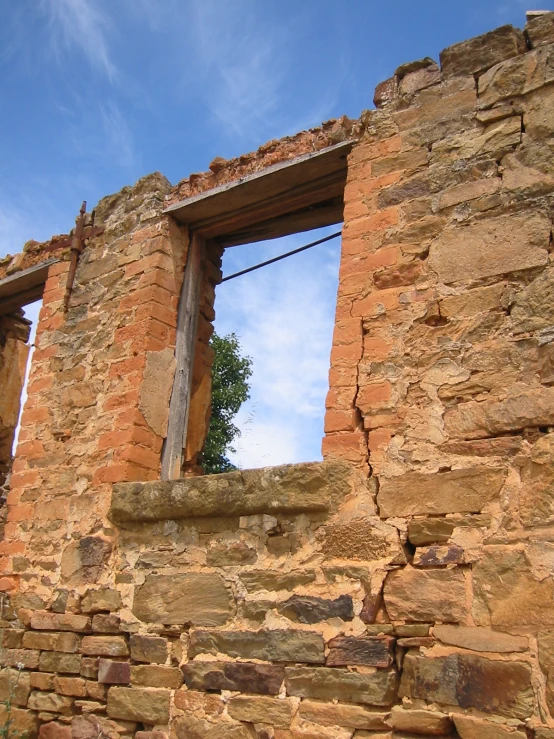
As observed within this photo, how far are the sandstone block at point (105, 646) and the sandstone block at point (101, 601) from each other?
14cm

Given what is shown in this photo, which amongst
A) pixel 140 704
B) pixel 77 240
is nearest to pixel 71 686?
pixel 140 704

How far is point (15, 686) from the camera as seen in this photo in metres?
3.92

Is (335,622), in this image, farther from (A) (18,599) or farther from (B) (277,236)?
(B) (277,236)

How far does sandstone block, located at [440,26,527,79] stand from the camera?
3418 millimetres

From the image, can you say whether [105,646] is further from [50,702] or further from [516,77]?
[516,77]

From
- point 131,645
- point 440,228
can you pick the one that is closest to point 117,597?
point 131,645

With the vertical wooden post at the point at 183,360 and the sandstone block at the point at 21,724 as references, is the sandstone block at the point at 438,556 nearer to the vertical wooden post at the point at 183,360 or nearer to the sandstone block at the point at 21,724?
the vertical wooden post at the point at 183,360

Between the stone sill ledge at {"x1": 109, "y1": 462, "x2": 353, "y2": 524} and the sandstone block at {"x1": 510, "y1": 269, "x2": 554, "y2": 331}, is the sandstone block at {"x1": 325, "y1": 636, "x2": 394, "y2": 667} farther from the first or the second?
the sandstone block at {"x1": 510, "y1": 269, "x2": 554, "y2": 331}

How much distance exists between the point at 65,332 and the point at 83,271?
0.44 meters

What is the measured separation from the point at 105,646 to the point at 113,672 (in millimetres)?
137

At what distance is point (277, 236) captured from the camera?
4.68 m

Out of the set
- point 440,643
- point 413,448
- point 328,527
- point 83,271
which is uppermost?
point 83,271

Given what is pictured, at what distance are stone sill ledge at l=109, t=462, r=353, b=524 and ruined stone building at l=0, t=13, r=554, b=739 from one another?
11mm

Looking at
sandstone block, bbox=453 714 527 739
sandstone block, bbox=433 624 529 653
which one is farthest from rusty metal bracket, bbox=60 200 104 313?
sandstone block, bbox=453 714 527 739
